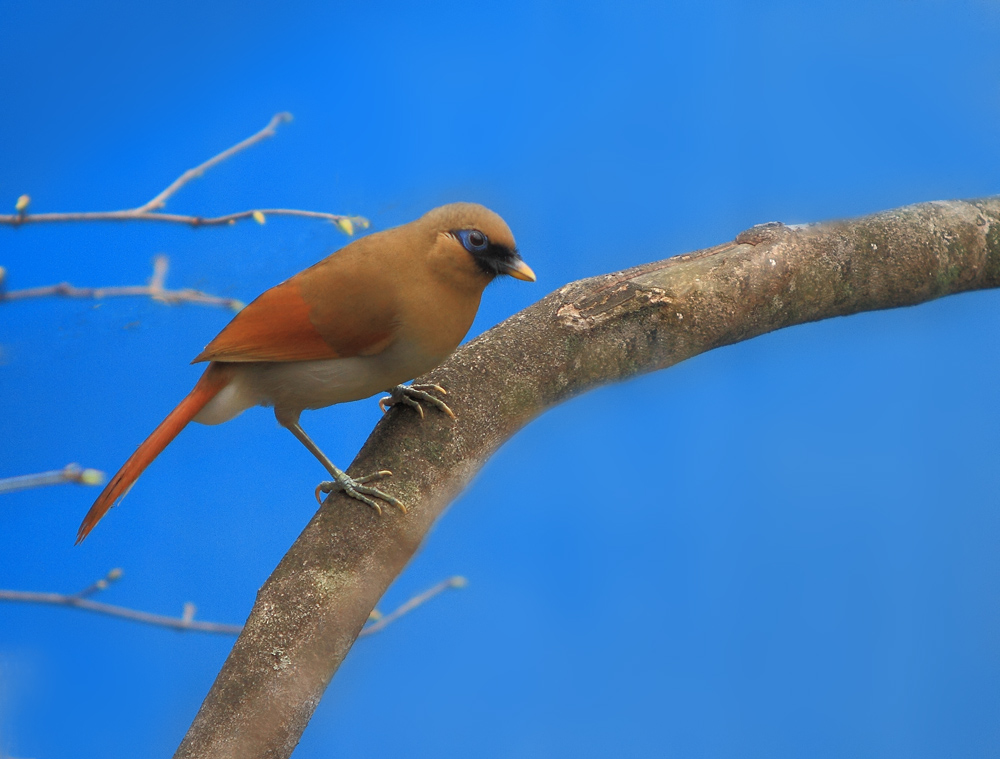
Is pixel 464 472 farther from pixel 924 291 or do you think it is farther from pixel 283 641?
pixel 924 291

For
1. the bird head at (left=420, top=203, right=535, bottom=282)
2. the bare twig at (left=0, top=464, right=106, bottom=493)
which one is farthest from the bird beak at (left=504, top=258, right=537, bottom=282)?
the bare twig at (left=0, top=464, right=106, bottom=493)

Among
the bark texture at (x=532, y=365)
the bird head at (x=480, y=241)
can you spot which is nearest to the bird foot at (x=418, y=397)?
the bark texture at (x=532, y=365)

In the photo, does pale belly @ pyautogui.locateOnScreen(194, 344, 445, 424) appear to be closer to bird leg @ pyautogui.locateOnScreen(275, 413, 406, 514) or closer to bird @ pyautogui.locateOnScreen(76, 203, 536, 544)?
bird @ pyautogui.locateOnScreen(76, 203, 536, 544)

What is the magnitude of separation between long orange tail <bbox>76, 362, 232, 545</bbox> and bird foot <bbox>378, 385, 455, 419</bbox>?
0.30 metres

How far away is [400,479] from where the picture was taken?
1513mm

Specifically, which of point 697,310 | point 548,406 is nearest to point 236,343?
point 548,406

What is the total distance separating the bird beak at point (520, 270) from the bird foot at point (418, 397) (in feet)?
0.93

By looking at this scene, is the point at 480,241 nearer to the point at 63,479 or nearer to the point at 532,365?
the point at 532,365

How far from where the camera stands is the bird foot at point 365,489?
1.46 meters

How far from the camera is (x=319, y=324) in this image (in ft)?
4.95

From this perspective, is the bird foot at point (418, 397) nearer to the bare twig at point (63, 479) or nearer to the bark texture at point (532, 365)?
the bark texture at point (532, 365)

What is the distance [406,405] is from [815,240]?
0.98 metres

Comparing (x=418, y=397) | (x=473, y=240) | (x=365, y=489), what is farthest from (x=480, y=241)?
(x=365, y=489)

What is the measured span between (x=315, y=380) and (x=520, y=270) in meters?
0.40
